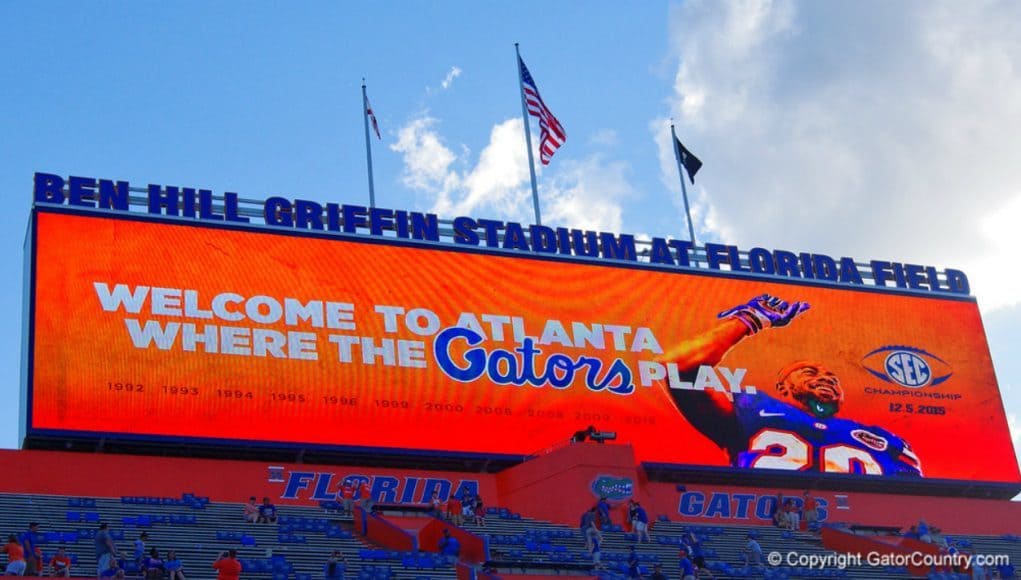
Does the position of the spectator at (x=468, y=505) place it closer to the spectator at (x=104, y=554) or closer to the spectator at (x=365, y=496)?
the spectator at (x=365, y=496)

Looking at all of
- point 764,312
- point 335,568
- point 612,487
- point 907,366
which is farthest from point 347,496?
point 907,366

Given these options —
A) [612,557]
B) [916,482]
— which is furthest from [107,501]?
[916,482]

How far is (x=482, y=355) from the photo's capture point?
3741 centimetres

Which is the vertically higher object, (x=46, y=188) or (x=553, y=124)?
(x=553, y=124)

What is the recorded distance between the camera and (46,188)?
35.1m

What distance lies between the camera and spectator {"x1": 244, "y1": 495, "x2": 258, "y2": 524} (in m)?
31.4

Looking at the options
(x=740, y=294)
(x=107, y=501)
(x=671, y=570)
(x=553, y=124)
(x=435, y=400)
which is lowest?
(x=671, y=570)

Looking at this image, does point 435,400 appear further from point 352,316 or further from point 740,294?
point 740,294

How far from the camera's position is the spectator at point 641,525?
34094mm

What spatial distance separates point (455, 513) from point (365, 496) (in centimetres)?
195

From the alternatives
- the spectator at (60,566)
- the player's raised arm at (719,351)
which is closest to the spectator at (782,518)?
the player's raised arm at (719,351)

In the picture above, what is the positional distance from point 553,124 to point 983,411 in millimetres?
13295

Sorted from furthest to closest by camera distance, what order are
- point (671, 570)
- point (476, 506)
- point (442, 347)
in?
point (442, 347) → point (476, 506) → point (671, 570)

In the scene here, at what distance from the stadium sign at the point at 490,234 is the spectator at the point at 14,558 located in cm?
1203
